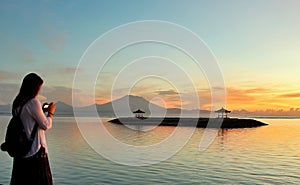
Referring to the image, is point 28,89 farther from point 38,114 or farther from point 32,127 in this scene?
point 32,127

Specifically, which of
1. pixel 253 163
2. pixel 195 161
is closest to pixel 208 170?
pixel 195 161

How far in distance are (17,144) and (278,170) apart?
21.4 m

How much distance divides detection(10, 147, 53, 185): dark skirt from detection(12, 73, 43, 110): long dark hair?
2.51 feet

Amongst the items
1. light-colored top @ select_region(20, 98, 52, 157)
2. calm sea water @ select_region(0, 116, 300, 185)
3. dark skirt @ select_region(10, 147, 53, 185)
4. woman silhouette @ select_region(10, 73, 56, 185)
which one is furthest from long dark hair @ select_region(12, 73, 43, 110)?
calm sea water @ select_region(0, 116, 300, 185)

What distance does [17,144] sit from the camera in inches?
187

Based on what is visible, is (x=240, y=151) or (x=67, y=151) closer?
(x=67, y=151)

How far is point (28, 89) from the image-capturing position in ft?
15.9

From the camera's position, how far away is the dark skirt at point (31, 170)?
4.95 meters

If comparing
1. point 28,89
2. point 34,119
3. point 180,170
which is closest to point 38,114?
point 34,119

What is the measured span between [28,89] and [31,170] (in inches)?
46.5

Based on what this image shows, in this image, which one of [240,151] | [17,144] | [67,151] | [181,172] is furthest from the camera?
[240,151]

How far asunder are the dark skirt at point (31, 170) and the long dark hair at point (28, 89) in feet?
2.51

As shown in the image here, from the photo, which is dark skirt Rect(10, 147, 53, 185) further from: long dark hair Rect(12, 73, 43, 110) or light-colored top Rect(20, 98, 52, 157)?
long dark hair Rect(12, 73, 43, 110)

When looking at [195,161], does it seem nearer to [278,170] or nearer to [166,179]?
[278,170]
